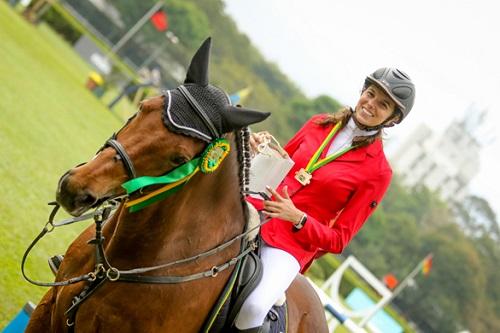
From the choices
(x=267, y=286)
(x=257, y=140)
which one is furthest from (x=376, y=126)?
(x=267, y=286)

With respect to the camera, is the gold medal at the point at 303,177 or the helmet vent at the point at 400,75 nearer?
the gold medal at the point at 303,177

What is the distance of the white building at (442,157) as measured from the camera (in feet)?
449

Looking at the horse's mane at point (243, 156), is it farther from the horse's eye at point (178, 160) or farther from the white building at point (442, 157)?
the white building at point (442, 157)

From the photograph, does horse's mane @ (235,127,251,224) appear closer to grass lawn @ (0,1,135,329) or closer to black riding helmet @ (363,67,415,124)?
black riding helmet @ (363,67,415,124)

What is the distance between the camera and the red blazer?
3.91 meters

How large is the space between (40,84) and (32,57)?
4066 mm

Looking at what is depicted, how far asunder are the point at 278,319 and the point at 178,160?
5.67 ft

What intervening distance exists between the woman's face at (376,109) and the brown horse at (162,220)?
3.90 ft

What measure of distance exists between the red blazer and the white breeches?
0.29 feet

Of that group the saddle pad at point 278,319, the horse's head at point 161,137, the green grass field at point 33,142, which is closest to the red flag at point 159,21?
the green grass field at point 33,142

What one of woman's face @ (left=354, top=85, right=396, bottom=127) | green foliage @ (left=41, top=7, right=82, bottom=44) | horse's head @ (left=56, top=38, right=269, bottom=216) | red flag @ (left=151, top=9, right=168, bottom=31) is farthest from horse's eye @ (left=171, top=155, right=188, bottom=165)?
green foliage @ (left=41, top=7, right=82, bottom=44)

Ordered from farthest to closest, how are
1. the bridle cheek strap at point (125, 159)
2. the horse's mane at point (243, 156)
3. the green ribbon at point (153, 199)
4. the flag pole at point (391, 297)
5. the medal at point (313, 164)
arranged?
the flag pole at point (391, 297) < the medal at point (313, 164) < the horse's mane at point (243, 156) < the green ribbon at point (153, 199) < the bridle cheek strap at point (125, 159)

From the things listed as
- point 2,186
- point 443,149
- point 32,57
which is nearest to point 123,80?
point 32,57

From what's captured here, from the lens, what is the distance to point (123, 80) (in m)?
28.5
